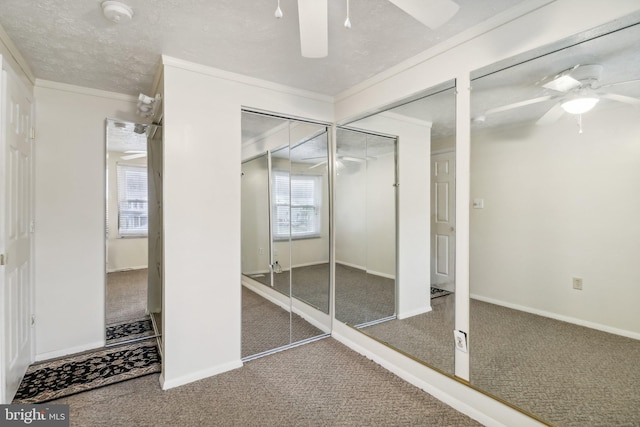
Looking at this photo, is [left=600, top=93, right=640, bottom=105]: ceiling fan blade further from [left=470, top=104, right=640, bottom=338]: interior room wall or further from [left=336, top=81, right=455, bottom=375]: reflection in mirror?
[left=336, top=81, right=455, bottom=375]: reflection in mirror

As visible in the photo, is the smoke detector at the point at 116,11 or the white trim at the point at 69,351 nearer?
the smoke detector at the point at 116,11

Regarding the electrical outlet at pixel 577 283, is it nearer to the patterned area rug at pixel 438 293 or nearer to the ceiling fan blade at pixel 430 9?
the patterned area rug at pixel 438 293

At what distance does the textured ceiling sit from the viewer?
62.1 inches

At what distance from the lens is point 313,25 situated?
1.24m

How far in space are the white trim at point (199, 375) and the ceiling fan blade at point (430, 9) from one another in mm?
2548

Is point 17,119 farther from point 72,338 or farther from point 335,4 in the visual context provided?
point 335,4

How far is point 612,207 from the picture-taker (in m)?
1.64

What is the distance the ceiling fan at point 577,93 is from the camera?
159 centimetres

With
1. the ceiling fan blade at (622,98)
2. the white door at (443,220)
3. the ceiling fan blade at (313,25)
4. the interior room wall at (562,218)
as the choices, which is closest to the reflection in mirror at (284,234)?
the white door at (443,220)

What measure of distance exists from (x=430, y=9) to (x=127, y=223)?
291cm

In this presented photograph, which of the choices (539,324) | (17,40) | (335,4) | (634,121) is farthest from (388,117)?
(17,40)

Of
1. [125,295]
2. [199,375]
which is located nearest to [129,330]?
[125,295]

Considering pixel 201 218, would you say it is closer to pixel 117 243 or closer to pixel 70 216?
pixel 117 243

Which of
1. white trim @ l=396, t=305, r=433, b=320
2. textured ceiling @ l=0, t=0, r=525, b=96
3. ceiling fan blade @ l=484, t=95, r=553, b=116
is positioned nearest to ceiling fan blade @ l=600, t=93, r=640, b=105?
ceiling fan blade @ l=484, t=95, r=553, b=116
